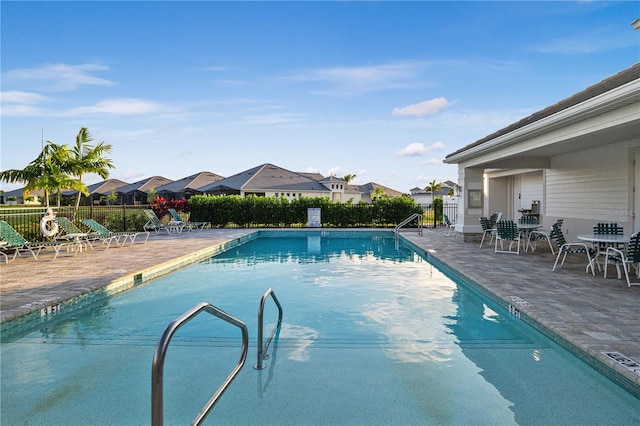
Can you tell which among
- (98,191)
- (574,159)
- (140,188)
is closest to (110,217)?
(574,159)

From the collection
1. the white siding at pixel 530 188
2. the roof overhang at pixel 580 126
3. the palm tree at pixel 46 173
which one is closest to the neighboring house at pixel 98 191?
the palm tree at pixel 46 173

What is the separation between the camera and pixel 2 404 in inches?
134

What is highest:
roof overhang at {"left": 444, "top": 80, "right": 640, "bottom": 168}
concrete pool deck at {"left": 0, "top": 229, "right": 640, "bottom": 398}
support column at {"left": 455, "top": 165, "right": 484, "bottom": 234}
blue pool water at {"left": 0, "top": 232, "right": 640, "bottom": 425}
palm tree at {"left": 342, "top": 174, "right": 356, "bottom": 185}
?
palm tree at {"left": 342, "top": 174, "right": 356, "bottom": 185}

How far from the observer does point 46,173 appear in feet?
45.1

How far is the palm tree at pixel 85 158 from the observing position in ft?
48.0

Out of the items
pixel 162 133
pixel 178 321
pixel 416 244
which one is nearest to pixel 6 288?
pixel 178 321

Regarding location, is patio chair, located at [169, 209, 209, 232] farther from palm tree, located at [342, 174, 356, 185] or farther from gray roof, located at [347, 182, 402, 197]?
palm tree, located at [342, 174, 356, 185]

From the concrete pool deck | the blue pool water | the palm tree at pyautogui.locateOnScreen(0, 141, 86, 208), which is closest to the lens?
the blue pool water

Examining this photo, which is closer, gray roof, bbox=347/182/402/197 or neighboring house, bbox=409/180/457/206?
gray roof, bbox=347/182/402/197

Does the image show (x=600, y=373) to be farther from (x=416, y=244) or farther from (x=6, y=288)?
(x=416, y=244)

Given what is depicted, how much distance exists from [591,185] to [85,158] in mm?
16929

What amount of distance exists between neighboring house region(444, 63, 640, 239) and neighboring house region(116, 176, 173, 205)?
1148 inches

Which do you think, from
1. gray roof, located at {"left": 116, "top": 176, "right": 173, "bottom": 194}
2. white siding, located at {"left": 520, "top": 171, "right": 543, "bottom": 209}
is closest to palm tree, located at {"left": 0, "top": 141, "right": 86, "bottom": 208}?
white siding, located at {"left": 520, "top": 171, "right": 543, "bottom": 209}

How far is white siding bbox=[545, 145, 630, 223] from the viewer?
10617mm
